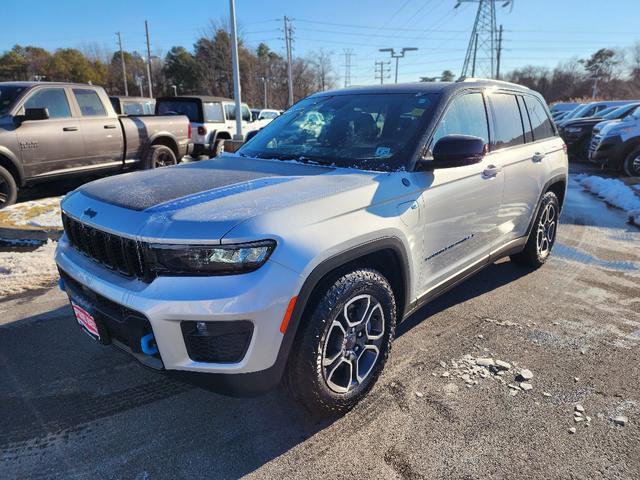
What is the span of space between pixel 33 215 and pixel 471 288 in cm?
541

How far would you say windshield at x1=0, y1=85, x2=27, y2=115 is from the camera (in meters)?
6.63

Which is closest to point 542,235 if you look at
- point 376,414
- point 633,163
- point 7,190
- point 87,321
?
point 376,414

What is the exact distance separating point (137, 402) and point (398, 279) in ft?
5.59

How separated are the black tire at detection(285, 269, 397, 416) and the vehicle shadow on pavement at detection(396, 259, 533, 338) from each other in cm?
→ 87

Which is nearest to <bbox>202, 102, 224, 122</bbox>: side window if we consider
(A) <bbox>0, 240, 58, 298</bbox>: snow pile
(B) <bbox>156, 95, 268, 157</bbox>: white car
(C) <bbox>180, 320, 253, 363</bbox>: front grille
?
(B) <bbox>156, 95, 268, 157</bbox>: white car

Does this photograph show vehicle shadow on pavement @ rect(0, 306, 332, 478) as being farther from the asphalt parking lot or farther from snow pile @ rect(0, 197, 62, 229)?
snow pile @ rect(0, 197, 62, 229)

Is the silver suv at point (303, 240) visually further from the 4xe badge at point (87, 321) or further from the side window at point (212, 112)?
the side window at point (212, 112)

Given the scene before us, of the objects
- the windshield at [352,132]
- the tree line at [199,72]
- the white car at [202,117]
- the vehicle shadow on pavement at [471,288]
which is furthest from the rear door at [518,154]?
the tree line at [199,72]

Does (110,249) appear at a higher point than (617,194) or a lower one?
higher

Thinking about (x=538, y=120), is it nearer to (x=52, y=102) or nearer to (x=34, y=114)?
(x=34, y=114)

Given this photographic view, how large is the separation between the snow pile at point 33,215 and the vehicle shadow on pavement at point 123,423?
284 cm

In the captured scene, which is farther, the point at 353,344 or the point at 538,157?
the point at 538,157

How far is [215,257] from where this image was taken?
1.97 meters

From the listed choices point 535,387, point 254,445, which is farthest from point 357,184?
point 535,387
